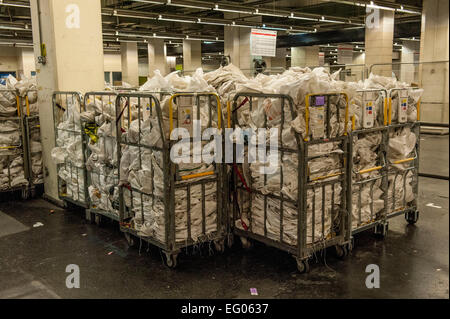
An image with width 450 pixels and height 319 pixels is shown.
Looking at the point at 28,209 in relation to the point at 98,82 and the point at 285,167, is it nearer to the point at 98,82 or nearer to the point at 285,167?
the point at 98,82

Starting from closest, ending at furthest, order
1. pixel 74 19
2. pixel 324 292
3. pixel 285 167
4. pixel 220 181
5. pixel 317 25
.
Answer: pixel 324 292
pixel 285 167
pixel 220 181
pixel 74 19
pixel 317 25

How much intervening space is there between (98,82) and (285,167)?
378 centimetres

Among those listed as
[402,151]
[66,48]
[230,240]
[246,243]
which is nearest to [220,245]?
[230,240]

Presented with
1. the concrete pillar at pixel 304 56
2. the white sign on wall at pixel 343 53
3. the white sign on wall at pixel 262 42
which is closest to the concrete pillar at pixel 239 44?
the white sign on wall at pixel 343 53

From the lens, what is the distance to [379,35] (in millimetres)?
16203

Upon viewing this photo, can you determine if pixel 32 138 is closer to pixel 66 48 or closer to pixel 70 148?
pixel 70 148

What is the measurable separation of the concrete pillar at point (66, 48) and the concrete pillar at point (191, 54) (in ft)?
59.2

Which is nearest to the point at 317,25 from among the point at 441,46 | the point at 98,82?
the point at 441,46

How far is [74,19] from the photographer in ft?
20.8

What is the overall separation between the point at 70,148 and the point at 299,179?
358 cm

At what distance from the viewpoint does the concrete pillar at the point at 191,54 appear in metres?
24.4

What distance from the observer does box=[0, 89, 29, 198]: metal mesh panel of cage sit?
6.98 metres

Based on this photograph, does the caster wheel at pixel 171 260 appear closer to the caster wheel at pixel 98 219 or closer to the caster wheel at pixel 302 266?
the caster wheel at pixel 302 266

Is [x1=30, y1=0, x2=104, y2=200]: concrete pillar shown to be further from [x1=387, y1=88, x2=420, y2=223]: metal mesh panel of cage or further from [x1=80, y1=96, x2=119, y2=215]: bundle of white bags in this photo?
[x1=387, y1=88, x2=420, y2=223]: metal mesh panel of cage
